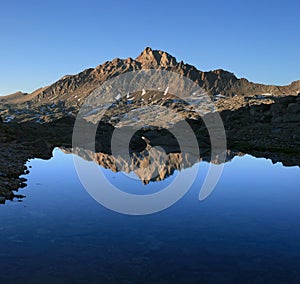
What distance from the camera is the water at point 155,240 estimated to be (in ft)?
46.8

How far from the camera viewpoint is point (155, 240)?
60.2ft

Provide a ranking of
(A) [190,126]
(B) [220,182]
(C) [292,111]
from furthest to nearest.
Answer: (A) [190,126], (C) [292,111], (B) [220,182]

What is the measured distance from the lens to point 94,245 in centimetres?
1733

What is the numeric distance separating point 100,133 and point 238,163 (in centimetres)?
6066

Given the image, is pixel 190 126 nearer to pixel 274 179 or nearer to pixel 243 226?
pixel 274 179

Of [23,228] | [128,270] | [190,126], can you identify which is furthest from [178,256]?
[190,126]

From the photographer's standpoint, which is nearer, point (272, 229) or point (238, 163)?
point (272, 229)

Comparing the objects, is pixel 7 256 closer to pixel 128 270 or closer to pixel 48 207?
pixel 128 270

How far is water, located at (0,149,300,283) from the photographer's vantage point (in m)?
14.3

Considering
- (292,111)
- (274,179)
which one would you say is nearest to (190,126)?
(292,111)

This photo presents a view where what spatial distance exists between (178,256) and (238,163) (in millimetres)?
36745

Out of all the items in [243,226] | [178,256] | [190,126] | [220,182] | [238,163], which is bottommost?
[178,256]

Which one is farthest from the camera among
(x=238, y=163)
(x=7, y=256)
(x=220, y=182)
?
(x=238, y=163)

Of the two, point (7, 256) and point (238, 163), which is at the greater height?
point (238, 163)
